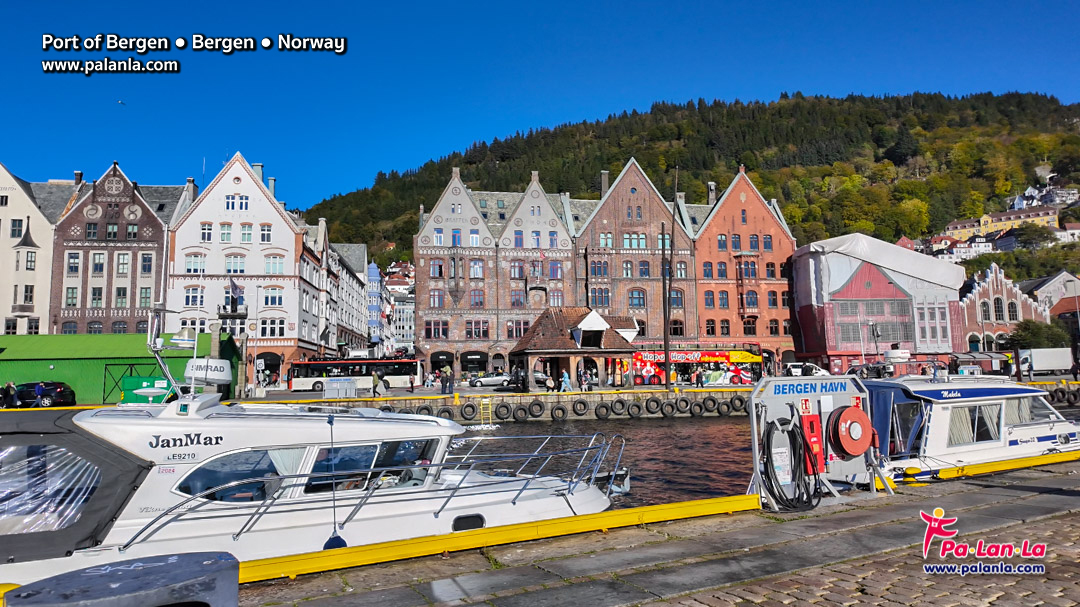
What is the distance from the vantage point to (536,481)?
12.1 meters

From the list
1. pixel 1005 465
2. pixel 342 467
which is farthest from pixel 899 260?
pixel 342 467

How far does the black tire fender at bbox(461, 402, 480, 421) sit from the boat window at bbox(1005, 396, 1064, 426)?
90.9ft

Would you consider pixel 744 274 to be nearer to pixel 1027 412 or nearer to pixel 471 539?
pixel 1027 412

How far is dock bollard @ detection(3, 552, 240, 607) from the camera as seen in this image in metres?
3.08

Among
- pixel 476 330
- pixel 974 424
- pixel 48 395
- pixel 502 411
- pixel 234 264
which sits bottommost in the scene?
pixel 502 411

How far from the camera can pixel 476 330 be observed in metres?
63.1

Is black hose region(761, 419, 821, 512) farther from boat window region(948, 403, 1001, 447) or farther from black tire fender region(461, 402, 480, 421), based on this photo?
black tire fender region(461, 402, 480, 421)

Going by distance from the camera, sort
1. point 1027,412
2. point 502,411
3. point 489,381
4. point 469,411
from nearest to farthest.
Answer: point 1027,412 → point 469,411 → point 502,411 → point 489,381

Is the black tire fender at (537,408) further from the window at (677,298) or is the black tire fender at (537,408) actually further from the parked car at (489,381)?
the window at (677,298)

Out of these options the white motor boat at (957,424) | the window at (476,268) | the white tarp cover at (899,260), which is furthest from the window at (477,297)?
the white motor boat at (957,424)

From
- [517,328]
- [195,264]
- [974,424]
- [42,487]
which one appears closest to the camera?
[42,487]

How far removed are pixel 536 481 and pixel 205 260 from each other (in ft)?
180

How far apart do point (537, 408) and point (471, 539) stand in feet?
104

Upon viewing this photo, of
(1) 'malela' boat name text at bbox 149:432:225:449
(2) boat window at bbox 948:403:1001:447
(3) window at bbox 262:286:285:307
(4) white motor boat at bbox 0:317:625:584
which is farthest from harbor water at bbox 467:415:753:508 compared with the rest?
(3) window at bbox 262:286:285:307
